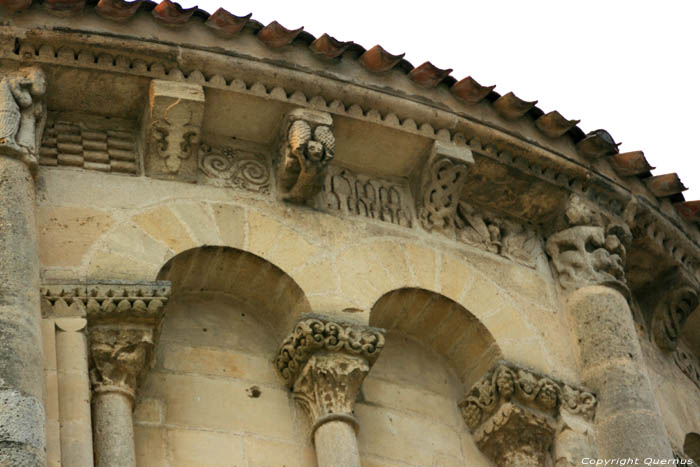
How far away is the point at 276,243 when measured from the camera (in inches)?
394

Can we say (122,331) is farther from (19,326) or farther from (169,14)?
(169,14)

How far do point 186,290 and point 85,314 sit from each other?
3.61ft

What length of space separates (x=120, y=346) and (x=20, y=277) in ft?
2.49

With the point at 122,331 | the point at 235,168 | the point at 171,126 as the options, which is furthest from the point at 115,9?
the point at 122,331

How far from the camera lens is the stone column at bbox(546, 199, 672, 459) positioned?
1010 cm

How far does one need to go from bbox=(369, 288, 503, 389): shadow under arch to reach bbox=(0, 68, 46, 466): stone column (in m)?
2.58

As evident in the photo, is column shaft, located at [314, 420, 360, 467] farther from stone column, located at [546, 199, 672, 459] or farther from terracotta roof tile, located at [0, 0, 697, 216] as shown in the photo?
terracotta roof tile, located at [0, 0, 697, 216]

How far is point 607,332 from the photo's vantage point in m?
10.7

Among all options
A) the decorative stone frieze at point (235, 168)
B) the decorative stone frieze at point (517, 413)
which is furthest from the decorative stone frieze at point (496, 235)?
the decorative stone frieze at point (235, 168)

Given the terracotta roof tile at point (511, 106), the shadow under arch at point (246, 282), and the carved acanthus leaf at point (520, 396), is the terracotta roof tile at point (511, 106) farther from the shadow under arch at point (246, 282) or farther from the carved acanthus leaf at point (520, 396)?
the shadow under arch at point (246, 282)

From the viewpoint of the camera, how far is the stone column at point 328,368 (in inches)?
367

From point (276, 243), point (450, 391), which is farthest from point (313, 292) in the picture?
point (450, 391)

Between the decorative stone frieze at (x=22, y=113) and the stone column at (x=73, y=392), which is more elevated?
the decorative stone frieze at (x=22, y=113)

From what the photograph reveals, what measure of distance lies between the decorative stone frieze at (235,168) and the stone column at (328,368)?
124 cm
